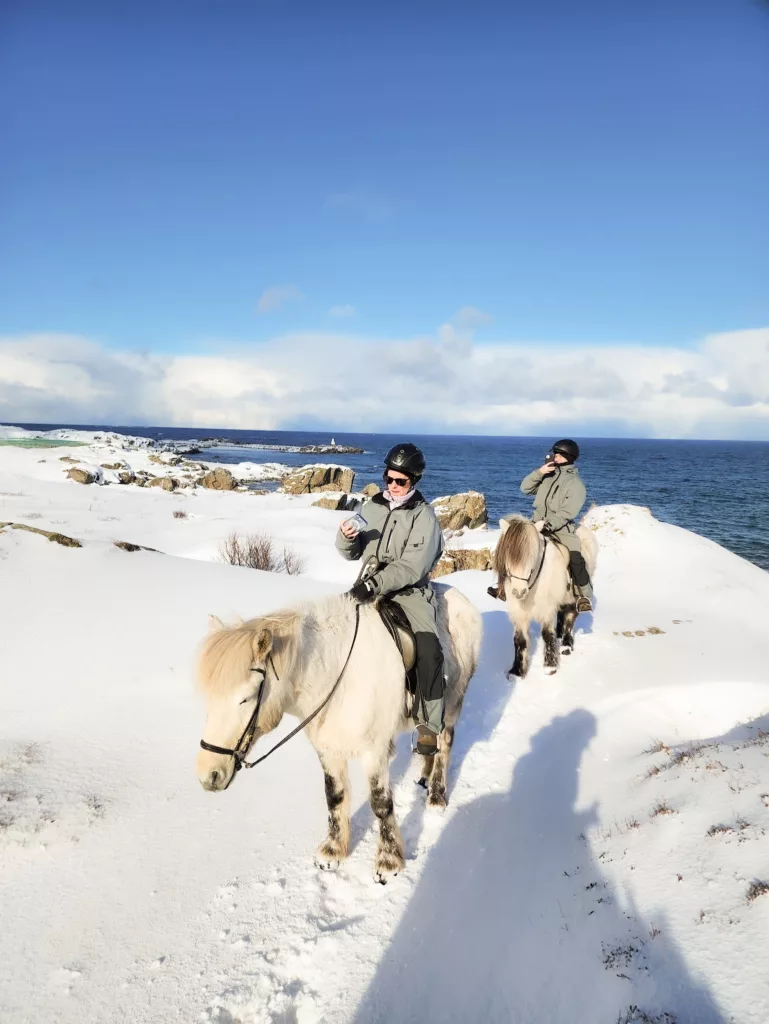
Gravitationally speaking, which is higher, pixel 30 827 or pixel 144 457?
pixel 144 457

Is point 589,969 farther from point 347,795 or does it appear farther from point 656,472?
point 656,472

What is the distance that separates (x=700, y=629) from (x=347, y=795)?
30.6ft

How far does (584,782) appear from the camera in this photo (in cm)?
570

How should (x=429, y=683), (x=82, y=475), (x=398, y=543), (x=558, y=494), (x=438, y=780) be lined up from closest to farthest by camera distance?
(x=429, y=683), (x=398, y=543), (x=438, y=780), (x=558, y=494), (x=82, y=475)

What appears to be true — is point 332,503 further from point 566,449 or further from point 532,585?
point 532,585

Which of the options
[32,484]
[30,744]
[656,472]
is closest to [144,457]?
[32,484]

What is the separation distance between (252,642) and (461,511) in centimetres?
2639

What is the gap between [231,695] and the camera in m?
3.29

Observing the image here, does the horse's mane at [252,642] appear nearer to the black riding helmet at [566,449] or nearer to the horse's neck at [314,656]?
the horse's neck at [314,656]

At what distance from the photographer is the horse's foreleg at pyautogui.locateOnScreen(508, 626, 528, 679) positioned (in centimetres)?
867

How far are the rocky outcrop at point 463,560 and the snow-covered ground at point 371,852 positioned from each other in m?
8.70

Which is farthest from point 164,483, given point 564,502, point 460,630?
point 460,630

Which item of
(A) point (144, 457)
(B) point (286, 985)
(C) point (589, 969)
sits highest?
(A) point (144, 457)

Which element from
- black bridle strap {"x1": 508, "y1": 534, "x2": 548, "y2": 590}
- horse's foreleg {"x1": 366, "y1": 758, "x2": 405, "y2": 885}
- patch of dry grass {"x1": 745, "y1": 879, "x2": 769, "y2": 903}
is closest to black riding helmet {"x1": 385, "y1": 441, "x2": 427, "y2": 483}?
horse's foreleg {"x1": 366, "y1": 758, "x2": 405, "y2": 885}
